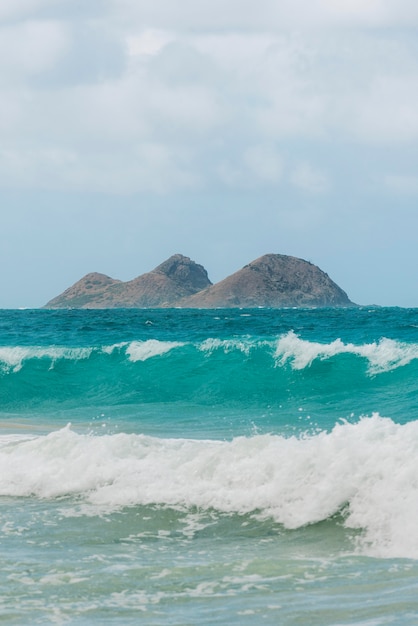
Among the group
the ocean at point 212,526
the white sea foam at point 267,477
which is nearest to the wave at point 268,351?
the ocean at point 212,526

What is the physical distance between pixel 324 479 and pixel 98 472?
10.5 ft

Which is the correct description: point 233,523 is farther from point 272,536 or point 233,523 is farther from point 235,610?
point 235,610

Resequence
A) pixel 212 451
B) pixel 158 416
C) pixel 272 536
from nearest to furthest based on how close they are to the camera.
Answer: pixel 272 536
pixel 212 451
pixel 158 416

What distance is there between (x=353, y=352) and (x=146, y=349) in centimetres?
828

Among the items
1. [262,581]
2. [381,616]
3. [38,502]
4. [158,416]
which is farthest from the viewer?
[158,416]

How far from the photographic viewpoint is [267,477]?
33.9ft

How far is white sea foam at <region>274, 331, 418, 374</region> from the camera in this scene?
90.3ft

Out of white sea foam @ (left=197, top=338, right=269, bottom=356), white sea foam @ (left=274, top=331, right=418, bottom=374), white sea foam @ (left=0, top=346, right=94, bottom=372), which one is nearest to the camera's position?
white sea foam @ (left=274, top=331, right=418, bottom=374)

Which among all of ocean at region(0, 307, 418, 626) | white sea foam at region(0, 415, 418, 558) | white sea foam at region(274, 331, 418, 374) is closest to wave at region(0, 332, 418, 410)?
white sea foam at region(274, 331, 418, 374)

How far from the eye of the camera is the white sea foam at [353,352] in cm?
2753

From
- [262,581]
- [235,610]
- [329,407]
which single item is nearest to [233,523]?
[262,581]

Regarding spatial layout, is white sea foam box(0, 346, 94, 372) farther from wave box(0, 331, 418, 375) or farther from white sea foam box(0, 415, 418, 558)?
white sea foam box(0, 415, 418, 558)

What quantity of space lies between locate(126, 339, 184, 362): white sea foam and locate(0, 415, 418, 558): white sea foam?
64.8 ft

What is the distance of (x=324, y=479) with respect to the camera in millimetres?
9758
